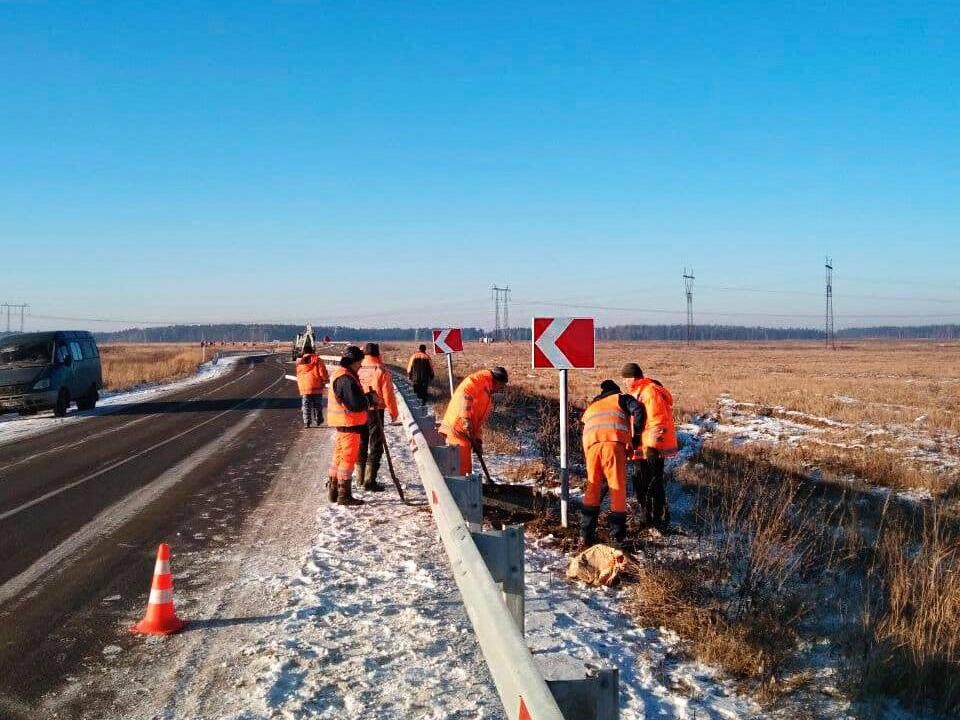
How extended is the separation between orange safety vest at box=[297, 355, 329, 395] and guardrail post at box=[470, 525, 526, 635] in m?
11.9

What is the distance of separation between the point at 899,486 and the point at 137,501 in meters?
10.6

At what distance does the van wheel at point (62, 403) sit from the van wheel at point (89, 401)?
1194 mm

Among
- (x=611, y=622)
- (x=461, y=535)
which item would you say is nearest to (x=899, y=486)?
(x=611, y=622)

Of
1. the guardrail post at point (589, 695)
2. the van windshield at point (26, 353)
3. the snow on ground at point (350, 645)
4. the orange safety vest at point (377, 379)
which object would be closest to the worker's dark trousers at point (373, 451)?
the orange safety vest at point (377, 379)

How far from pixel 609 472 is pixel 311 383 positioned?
1005 cm

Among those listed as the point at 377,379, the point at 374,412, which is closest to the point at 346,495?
the point at 374,412

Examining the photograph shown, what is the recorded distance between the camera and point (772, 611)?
195 inches

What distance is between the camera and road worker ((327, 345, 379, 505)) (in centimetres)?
834

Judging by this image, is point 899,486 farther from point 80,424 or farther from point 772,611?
point 80,424

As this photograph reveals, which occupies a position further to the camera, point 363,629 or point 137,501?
point 137,501

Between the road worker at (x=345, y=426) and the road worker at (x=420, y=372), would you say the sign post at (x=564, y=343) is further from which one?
the road worker at (x=420, y=372)

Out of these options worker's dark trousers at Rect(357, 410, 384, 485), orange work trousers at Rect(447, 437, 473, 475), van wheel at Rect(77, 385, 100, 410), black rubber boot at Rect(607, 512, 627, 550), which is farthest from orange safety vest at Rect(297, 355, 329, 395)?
black rubber boot at Rect(607, 512, 627, 550)

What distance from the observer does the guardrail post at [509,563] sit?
4027mm

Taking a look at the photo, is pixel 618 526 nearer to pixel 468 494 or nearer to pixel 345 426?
pixel 468 494
